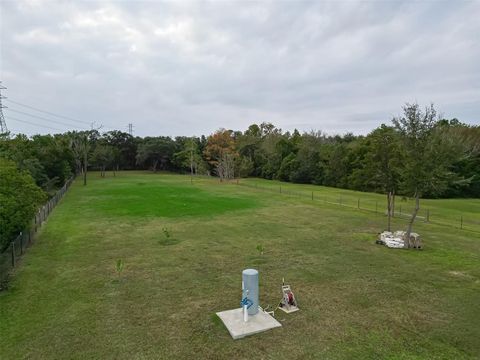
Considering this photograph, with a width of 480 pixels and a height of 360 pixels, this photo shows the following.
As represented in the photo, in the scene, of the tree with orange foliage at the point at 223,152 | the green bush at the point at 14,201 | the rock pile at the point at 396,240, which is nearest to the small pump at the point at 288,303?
the rock pile at the point at 396,240

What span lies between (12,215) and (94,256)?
4.11 m

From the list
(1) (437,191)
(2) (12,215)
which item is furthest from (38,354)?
(1) (437,191)

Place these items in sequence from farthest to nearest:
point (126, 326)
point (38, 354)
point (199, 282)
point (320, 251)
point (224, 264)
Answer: point (320, 251) → point (224, 264) → point (199, 282) → point (126, 326) → point (38, 354)

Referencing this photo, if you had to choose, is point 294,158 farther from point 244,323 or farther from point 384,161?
point 244,323

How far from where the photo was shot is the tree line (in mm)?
15656

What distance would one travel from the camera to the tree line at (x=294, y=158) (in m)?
15.7

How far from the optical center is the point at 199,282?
1155 centimetres

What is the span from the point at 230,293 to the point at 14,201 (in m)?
11.2

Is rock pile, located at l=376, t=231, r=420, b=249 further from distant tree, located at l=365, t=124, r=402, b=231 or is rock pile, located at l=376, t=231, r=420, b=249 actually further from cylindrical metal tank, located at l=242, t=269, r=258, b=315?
cylindrical metal tank, located at l=242, t=269, r=258, b=315

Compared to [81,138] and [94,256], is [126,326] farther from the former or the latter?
[81,138]

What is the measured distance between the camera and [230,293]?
34.8 ft

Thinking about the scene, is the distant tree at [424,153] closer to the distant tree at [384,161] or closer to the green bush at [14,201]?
the distant tree at [384,161]

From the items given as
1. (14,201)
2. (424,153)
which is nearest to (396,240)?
(424,153)

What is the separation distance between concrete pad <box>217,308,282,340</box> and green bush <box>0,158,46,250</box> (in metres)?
11.0
